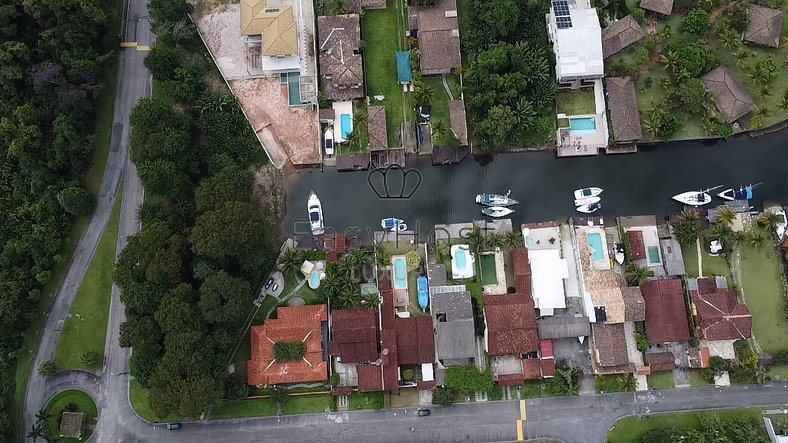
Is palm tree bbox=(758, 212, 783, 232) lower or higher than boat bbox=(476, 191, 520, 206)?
lower

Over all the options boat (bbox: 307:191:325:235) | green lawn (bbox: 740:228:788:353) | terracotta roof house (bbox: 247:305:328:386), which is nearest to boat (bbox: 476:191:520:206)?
boat (bbox: 307:191:325:235)

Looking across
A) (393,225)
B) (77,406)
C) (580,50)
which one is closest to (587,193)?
(580,50)

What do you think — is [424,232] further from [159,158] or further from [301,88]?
[159,158]

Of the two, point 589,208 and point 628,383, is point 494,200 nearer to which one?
point 589,208

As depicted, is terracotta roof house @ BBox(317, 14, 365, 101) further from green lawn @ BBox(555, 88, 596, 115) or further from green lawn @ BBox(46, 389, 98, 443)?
green lawn @ BBox(46, 389, 98, 443)

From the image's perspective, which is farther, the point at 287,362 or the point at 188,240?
the point at 287,362

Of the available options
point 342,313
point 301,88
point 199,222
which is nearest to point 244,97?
point 301,88

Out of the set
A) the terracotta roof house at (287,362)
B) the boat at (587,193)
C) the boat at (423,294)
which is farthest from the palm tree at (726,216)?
the terracotta roof house at (287,362)
